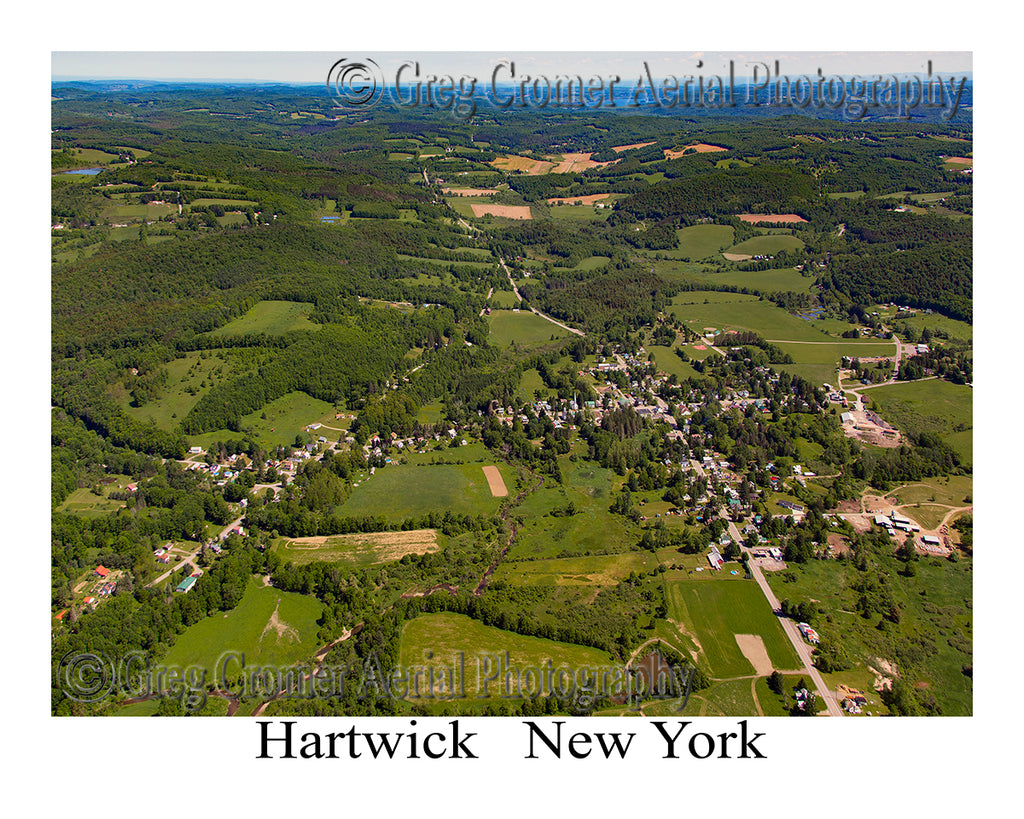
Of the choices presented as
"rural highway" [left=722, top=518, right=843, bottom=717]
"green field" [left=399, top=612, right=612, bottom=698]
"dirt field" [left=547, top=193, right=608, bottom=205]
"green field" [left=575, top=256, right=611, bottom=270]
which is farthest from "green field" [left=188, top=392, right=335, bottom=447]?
"dirt field" [left=547, top=193, right=608, bottom=205]

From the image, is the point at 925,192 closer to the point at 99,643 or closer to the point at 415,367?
the point at 415,367

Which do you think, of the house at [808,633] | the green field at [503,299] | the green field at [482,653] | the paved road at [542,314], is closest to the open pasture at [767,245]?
the paved road at [542,314]

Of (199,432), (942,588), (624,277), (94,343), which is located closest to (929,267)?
(624,277)

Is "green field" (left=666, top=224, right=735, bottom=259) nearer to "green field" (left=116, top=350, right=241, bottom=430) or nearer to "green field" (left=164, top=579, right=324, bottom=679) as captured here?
"green field" (left=116, top=350, right=241, bottom=430)

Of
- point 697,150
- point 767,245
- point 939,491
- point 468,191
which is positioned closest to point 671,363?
point 939,491

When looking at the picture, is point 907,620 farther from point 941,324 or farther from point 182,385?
point 182,385
